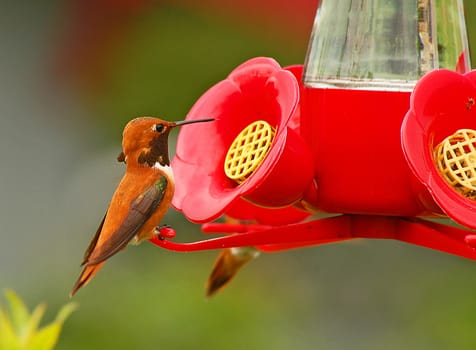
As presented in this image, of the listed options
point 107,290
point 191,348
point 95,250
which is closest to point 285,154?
point 95,250

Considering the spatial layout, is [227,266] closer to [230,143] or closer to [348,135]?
[230,143]

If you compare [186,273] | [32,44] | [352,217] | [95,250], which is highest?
[95,250]

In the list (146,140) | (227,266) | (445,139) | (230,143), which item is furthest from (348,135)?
(227,266)

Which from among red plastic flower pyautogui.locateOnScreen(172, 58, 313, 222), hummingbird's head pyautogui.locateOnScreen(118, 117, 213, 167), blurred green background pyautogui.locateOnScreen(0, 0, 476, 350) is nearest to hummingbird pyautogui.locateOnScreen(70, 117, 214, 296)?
hummingbird's head pyautogui.locateOnScreen(118, 117, 213, 167)

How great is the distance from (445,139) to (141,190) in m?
0.73

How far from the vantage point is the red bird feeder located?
7.43 feet

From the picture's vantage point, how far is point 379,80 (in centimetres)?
248

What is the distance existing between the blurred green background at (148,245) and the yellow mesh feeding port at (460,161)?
313cm

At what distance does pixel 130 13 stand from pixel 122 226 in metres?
4.81

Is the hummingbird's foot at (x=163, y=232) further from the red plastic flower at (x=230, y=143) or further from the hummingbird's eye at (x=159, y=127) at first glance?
the hummingbird's eye at (x=159, y=127)

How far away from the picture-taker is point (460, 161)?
7.32ft

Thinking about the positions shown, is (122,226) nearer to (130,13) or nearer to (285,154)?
(285,154)

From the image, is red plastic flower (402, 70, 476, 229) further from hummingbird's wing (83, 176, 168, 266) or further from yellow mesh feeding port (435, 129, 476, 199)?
hummingbird's wing (83, 176, 168, 266)

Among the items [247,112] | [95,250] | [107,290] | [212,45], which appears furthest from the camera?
Answer: [212,45]
